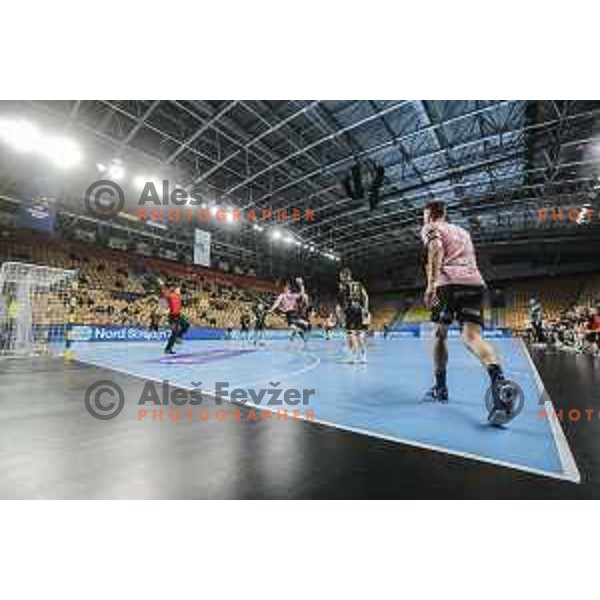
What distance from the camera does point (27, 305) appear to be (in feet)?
28.6

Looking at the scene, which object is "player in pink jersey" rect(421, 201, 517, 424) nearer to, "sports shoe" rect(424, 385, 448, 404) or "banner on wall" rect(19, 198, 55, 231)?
"sports shoe" rect(424, 385, 448, 404)

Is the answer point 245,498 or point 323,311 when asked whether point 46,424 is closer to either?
point 245,498

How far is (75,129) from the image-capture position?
8.74 meters

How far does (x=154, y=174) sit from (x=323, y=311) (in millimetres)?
21134

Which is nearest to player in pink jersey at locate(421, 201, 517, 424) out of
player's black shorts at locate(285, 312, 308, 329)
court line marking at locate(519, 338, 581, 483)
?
court line marking at locate(519, 338, 581, 483)

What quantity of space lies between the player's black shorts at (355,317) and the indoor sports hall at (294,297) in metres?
0.04

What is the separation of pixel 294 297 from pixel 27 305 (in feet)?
23.3

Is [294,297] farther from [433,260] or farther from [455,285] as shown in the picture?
[455,285]

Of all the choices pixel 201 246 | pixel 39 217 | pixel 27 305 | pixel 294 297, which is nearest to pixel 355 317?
pixel 294 297

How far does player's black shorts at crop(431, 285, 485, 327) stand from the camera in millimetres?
2451

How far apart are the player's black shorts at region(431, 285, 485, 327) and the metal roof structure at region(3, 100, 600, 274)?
7.18 m

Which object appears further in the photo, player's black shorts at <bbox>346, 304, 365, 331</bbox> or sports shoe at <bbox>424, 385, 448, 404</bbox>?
player's black shorts at <bbox>346, 304, 365, 331</bbox>
